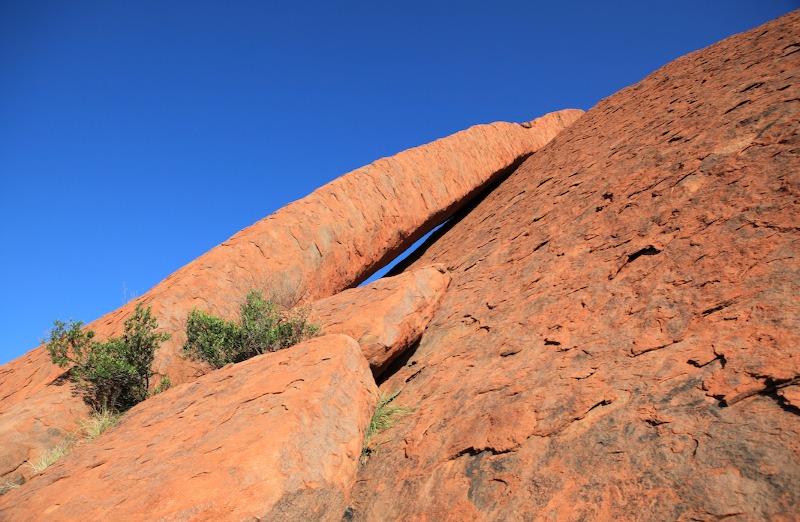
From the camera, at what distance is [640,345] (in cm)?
445

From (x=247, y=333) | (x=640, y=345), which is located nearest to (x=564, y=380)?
(x=640, y=345)

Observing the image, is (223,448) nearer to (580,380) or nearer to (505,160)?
(580,380)

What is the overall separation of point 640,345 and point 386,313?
348 cm

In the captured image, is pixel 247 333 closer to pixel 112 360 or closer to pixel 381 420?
pixel 112 360

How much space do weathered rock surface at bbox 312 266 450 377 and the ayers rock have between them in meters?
0.04

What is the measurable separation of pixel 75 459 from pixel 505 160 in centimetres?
1268

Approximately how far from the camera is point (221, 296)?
9.43 m

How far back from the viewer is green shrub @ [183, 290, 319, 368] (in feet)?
24.4

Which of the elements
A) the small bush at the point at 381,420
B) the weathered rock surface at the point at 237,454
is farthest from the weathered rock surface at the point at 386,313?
the small bush at the point at 381,420

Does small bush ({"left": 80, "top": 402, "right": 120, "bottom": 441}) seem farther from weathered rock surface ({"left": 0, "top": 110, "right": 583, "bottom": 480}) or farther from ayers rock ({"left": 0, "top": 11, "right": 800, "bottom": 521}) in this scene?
ayers rock ({"left": 0, "top": 11, "right": 800, "bottom": 521})

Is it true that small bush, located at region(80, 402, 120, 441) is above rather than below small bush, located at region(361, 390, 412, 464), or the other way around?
above

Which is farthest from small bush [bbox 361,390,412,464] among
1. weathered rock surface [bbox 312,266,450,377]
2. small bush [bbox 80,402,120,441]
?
small bush [bbox 80,402,120,441]

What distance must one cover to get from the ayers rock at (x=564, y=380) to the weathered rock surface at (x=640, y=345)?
0.07 ft

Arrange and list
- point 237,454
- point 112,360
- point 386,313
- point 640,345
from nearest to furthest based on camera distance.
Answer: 1. point 237,454
2. point 640,345
3. point 386,313
4. point 112,360
